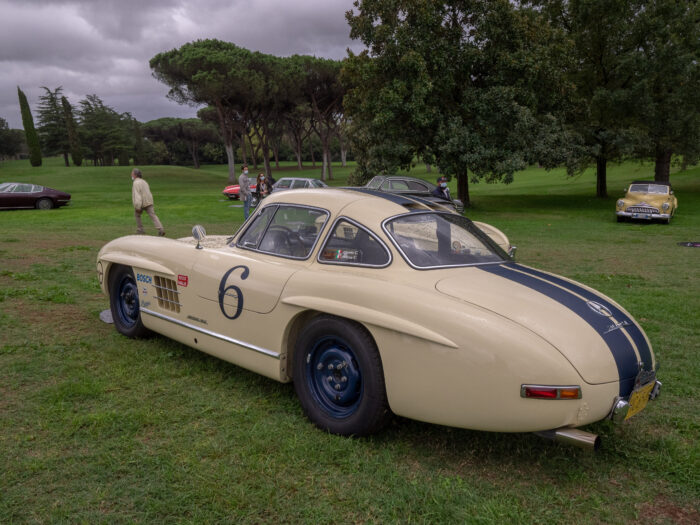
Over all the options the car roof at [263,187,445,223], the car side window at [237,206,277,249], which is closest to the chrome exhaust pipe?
the car roof at [263,187,445,223]

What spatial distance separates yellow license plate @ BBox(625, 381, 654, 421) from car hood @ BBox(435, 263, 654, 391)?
0.09 metres

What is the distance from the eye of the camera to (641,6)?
2286 cm

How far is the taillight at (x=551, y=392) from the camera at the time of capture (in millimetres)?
2543

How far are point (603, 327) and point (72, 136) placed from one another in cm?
7285

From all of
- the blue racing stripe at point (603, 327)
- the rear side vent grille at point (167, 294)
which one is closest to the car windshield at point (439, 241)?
the blue racing stripe at point (603, 327)

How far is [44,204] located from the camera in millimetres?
23578

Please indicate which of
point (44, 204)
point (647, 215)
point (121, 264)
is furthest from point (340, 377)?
point (44, 204)

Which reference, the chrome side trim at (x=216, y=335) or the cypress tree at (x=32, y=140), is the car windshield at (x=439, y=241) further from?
the cypress tree at (x=32, y=140)

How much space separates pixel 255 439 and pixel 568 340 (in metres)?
1.91

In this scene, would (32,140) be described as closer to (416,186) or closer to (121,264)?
(416,186)

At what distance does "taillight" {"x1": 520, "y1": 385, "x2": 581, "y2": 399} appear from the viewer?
2543 mm

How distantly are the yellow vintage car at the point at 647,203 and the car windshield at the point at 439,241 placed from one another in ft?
52.7

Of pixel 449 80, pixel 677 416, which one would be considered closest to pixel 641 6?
pixel 449 80

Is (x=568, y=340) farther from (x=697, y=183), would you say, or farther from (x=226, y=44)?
(x=226, y=44)
